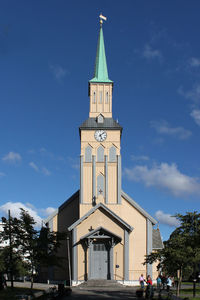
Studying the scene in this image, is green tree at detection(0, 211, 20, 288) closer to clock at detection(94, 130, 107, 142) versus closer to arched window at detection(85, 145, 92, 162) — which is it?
arched window at detection(85, 145, 92, 162)

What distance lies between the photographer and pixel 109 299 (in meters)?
25.7

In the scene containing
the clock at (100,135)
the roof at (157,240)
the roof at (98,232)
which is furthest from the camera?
the roof at (157,240)

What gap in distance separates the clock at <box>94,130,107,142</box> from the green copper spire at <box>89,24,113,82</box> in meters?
6.19

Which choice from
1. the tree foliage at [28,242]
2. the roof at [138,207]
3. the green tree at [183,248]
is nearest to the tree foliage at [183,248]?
the green tree at [183,248]

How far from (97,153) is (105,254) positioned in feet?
34.7

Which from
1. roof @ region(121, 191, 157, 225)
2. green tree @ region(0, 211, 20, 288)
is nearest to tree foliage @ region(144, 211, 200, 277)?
green tree @ region(0, 211, 20, 288)

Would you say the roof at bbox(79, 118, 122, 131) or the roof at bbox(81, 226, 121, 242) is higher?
the roof at bbox(79, 118, 122, 131)

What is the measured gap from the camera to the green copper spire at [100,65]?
46.9 m

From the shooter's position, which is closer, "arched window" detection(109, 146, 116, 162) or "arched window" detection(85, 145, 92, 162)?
"arched window" detection(85, 145, 92, 162)

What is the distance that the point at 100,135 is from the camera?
44.4 meters

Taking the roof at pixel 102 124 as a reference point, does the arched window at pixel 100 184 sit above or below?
below

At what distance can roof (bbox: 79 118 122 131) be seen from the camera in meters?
44.4

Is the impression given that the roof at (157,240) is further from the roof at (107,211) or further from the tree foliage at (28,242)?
the tree foliage at (28,242)

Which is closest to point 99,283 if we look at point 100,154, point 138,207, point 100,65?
point 138,207
